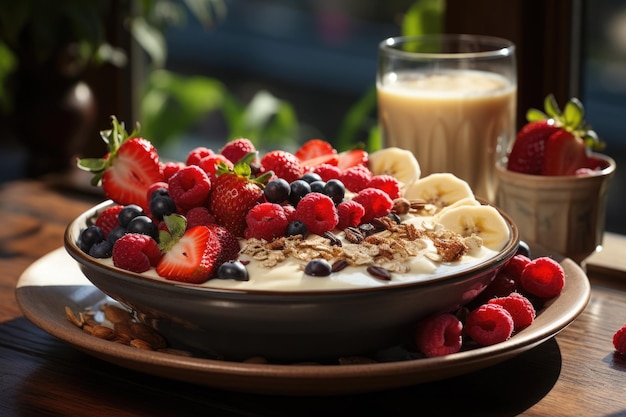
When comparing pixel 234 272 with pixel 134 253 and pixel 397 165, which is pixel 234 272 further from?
pixel 397 165

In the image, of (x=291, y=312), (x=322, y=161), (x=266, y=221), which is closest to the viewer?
(x=291, y=312)

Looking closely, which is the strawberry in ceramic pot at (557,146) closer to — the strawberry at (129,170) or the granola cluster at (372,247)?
the granola cluster at (372,247)

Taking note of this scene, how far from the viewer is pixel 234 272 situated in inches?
34.9

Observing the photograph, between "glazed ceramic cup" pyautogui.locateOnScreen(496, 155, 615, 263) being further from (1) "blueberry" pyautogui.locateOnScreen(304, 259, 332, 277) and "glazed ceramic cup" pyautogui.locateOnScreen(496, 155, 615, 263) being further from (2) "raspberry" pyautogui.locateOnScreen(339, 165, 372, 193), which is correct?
(1) "blueberry" pyautogui.locateOnScreen(304, 259, 332, 277)

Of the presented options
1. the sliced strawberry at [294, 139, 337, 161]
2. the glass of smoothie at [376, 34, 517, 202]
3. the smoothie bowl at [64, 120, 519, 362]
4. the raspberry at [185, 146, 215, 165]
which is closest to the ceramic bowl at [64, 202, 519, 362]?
the smoothie bowl at [64, 120, 519, 362]

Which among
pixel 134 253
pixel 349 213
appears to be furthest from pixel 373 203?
pixel 134 253

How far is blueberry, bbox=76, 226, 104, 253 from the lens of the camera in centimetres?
102

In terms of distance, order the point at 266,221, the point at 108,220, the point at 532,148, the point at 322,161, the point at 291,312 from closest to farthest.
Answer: the point at 291,312 → the point at 266,221 → the point at 108,220 → the point at 322,161 → the point at 532,148

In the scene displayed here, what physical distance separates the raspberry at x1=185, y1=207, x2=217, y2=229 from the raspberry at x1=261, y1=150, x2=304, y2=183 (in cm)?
11

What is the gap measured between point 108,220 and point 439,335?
40 cm

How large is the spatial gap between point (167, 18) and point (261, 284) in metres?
1.31

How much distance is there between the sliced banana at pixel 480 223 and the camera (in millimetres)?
993

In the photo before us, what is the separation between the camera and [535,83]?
166 cm

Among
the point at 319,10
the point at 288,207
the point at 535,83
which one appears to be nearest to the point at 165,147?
the point at 535,83
